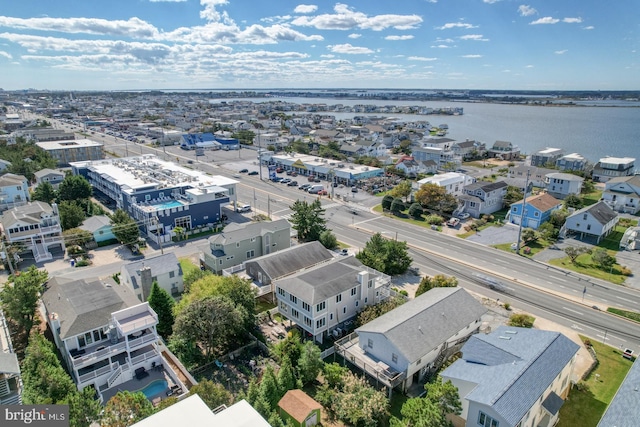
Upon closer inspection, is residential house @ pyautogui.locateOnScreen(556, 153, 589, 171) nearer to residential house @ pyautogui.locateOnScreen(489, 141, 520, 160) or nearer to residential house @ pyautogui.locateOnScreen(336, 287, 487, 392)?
residential house @ pyautogui.locateOnScreen(489, 141, 520, 160)

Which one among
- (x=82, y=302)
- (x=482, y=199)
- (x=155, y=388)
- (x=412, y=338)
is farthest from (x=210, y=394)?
(x=482, y=199)

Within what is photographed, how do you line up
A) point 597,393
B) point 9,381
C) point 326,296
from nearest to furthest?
point 9,381
point 597,393
point 326,296

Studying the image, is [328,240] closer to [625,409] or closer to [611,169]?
[625,409]

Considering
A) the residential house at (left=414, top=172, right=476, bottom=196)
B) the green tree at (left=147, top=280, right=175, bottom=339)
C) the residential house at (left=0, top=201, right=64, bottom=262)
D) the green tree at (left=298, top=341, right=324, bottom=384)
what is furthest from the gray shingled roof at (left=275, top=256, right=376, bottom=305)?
the residential house at (left=414, top=172, right=476, bottom=196)

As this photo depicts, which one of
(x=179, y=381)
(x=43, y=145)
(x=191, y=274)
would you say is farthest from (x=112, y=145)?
(x=179, y=381)

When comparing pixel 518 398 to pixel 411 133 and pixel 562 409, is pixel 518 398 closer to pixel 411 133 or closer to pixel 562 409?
pixel 562 409
